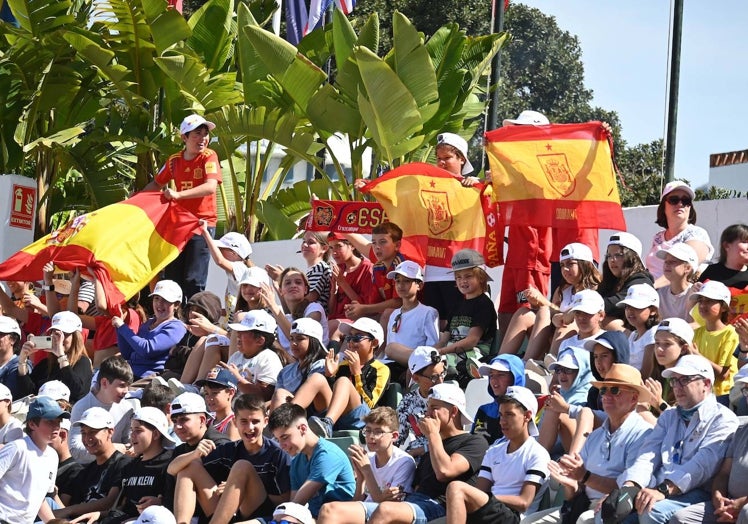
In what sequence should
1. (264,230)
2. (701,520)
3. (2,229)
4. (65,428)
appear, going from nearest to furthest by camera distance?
(701,520) → (65,428) → (2,229) → (264,230)

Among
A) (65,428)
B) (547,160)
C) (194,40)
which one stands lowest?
(65,428)

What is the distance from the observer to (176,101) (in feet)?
56.2

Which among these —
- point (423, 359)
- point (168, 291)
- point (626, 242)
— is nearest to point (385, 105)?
point (168, 291)

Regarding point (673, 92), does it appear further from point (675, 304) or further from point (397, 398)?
point (397, 398)

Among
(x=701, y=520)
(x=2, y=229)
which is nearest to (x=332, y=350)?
(x=701, y=520)

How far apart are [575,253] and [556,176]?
1246 millimetres

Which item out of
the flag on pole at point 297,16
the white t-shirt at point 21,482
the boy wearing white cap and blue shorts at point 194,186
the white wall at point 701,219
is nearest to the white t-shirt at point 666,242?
the white wall at point 701,219

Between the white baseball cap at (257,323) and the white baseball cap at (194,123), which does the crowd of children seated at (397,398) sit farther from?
the white baseball cap at (194,123)

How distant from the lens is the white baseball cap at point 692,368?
7.77 metres

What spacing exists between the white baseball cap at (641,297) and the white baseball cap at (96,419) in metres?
4.09

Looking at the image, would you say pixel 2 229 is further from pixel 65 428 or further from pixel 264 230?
pixel 65 428

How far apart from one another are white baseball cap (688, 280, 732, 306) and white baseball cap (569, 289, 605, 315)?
0.72m

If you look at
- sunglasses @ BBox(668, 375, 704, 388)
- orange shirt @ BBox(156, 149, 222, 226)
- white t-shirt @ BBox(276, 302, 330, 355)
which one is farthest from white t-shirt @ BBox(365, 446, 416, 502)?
orange shirt @ BBox(156, 149, 222, 226)

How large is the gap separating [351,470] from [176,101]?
9.20 metres
